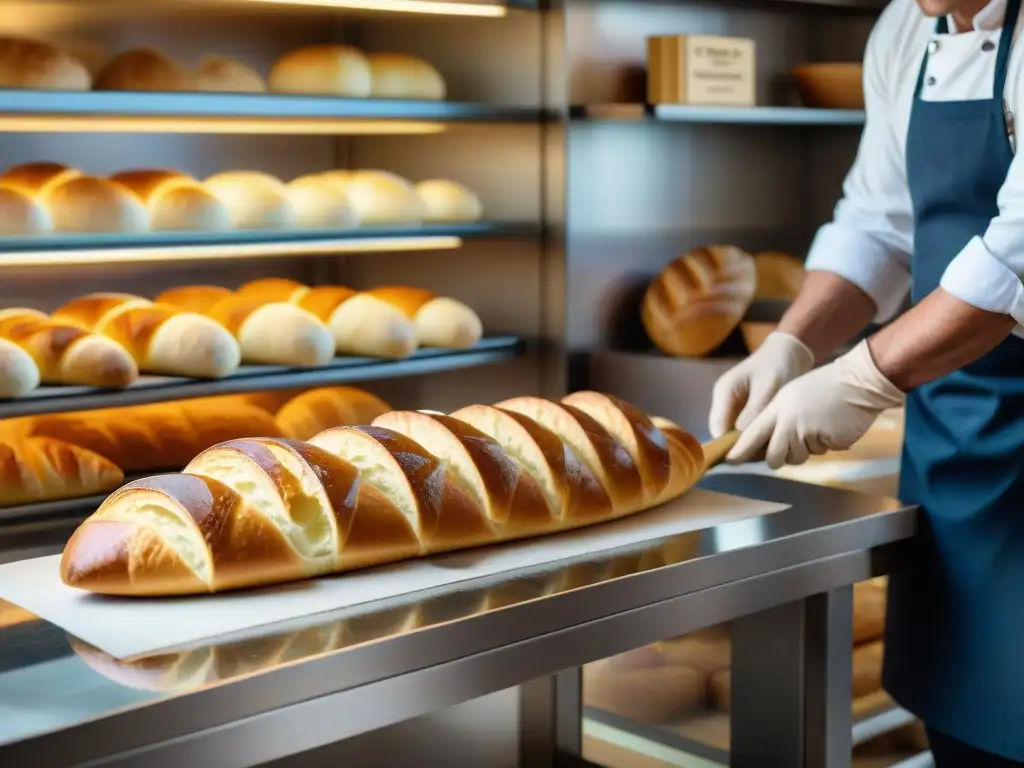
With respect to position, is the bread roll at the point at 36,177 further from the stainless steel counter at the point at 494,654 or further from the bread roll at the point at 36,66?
the stainless steel counter at the point at 494,654

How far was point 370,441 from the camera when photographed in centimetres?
142

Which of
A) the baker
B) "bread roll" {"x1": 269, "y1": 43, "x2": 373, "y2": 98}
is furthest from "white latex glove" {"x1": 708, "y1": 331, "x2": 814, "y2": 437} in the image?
"bread roll" {"x1": 269, "y1": 43, "x2": 373, "y2": 98}

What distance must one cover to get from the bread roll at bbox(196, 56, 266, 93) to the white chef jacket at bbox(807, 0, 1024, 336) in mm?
1146

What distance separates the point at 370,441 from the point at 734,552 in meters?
0.44

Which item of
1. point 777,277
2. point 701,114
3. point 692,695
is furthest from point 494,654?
point 777,277

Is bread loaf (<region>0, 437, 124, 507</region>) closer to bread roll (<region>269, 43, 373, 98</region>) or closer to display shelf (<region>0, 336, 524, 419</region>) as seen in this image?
display shelf (<region>0, 336, 524, 419</region>)

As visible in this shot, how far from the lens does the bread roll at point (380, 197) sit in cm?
262

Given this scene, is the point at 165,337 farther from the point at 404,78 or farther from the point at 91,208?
the point at 404,78

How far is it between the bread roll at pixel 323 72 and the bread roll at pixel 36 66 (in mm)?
520

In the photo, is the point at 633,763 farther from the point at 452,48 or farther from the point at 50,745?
the point at 452,48

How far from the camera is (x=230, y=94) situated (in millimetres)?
2178

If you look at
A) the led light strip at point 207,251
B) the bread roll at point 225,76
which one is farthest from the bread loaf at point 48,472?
the bread roll at point 225,76

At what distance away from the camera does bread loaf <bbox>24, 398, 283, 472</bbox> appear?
7.57 feet

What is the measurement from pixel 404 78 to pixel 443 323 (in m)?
0.54
